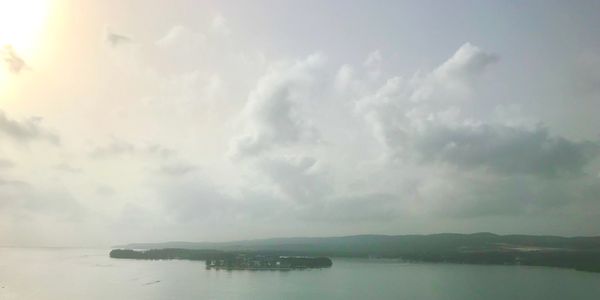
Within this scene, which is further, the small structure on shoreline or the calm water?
the small structure on shoreline

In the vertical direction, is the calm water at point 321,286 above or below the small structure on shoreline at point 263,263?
below

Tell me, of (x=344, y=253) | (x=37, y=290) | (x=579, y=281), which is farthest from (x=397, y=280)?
(x=344, y=253)

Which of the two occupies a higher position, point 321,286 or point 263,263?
point 263,263

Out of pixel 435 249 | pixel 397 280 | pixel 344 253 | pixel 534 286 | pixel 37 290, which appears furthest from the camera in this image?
pixel 344 253

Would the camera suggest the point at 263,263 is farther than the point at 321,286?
Yes

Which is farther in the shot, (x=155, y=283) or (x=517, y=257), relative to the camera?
(x=517, y=257)

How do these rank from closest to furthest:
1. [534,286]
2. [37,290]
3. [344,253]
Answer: [37,290], [534,286], [344,253]

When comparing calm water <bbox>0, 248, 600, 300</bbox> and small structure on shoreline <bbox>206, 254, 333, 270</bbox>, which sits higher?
small structure on shoreline <bbox>206, 254, 333, 270</bbox>

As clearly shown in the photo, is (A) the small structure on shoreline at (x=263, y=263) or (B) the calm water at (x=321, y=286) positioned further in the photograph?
(A) the small structure on shoreline at (x=263, y=263)

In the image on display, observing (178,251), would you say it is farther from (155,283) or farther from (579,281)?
(579,281)
